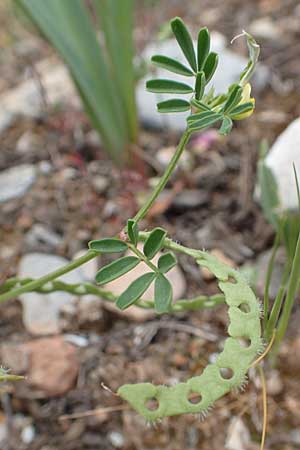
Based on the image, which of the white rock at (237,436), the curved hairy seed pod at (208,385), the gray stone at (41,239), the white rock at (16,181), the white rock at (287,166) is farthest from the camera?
the white rock at (16,181)

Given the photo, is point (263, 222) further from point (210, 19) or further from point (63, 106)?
point (210, 19)

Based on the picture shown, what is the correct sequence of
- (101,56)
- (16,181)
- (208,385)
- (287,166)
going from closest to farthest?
(208,385)
(287,166)
(101,56)
(16,181)

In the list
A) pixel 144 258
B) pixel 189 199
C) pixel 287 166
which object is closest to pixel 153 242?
pixel 144 258

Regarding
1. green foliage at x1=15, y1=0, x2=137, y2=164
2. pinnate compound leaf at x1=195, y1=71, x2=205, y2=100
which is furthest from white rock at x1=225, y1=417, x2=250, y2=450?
green foliage at x1=15, y1=0, x2=137, y2=164

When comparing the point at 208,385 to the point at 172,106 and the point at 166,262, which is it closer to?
the point at 166,262

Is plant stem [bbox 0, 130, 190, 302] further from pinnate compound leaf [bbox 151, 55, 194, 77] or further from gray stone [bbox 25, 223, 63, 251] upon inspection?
gray stone [bbox 25, 223, 63, 251]

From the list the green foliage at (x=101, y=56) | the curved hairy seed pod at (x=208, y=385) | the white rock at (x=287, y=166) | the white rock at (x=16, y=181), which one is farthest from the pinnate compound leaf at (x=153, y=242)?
the white rock at (x=16, y=181)

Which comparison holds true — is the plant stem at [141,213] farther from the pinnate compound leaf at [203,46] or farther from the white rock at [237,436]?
the white rock at [237,436]
